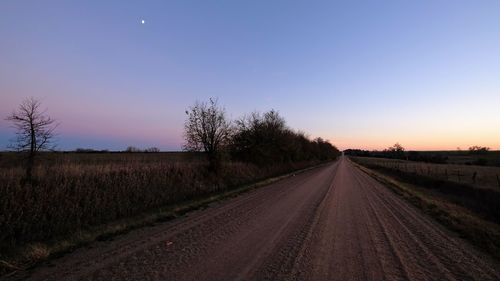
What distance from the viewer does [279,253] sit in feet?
24.5

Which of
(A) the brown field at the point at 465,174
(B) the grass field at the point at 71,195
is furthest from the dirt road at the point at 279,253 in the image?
(A) the brown field at the point at 465,174

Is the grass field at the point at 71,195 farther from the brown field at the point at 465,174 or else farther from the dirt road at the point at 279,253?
the brown field at the point at 465,174

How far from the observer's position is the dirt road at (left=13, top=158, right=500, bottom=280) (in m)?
6.17

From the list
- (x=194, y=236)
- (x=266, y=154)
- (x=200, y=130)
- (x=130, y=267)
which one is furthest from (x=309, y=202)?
(x=266, y=154)

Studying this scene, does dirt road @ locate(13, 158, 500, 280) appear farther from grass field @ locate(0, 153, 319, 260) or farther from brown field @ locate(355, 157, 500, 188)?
brown field @ locate(355, 157, 500, 188)

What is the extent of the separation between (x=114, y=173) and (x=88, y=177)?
1985mm

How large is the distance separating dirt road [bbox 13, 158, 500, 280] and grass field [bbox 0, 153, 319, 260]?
2699mm

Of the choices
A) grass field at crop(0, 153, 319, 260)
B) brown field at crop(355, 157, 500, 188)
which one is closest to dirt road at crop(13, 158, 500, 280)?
grass field at crop(0, 153, 319, 260)

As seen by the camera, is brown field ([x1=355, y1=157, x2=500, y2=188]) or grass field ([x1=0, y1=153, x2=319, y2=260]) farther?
brown field ([x1=355, y1=157, x2=500, y2=188])

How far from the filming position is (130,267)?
6352 mm

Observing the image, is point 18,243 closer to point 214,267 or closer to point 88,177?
point 88,177

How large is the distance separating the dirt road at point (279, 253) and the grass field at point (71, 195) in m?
2.70

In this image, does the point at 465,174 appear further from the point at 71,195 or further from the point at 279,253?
the point at 71,195

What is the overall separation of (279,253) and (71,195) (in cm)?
812
